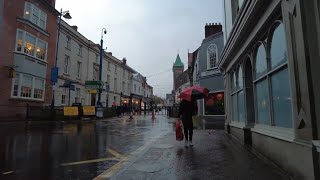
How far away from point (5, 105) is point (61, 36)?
1242 cm

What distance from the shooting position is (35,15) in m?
26.9

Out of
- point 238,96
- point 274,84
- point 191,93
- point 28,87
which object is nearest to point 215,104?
point 28,87

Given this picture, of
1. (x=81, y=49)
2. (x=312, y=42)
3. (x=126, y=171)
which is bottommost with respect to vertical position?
(x=126, y=171)

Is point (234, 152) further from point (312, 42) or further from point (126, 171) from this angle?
point (312, 42)

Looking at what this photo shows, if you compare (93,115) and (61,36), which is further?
(61,36)

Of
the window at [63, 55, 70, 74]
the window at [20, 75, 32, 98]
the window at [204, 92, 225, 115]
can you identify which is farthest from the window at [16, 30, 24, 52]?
the window at [204, 92, 225, 115]

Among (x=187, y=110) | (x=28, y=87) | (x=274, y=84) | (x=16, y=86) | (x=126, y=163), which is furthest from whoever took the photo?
(x=28, y=87)

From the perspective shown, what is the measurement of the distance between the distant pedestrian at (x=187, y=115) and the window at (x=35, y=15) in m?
20.8

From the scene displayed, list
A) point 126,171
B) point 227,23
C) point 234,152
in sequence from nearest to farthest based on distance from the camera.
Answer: point 126,171 < point 234,152 < point 227,23

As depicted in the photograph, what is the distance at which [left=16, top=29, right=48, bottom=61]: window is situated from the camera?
24.9 m

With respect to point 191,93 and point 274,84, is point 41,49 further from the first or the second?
point 274,84

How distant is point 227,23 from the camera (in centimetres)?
1516

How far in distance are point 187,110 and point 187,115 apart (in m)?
0.20

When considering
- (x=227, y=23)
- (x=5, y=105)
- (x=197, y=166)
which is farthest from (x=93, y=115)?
(x=197, y=166)
